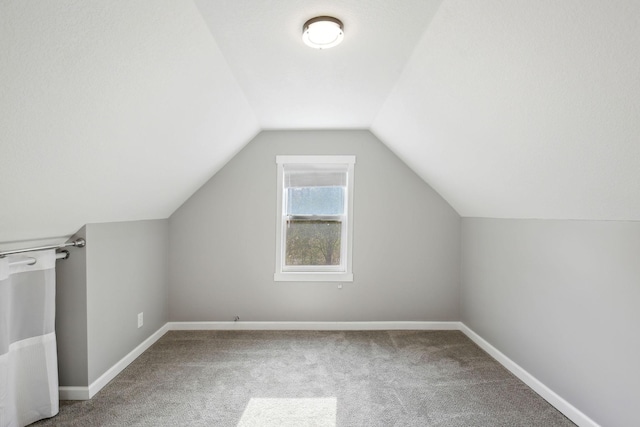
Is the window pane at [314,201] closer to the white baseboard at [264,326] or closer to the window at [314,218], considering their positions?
the window at [314,218]

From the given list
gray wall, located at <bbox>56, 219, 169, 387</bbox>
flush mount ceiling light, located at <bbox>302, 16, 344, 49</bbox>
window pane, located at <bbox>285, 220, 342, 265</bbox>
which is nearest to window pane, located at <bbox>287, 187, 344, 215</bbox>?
window pane, located at <bbox>285, 220, 342, 265</bbox>

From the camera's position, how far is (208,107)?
7.55 feet

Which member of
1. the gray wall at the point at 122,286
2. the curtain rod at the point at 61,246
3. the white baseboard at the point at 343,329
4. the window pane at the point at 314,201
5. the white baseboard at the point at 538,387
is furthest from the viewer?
the window pane at the point at 314,201

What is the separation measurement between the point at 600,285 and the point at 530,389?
1.04 meters

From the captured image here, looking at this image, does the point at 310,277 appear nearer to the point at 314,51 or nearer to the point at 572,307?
the point at 572,307

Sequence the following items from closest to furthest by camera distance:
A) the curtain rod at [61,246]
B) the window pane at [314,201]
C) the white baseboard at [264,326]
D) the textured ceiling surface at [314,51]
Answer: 1. the textured ceiling surface at [314,51]
2. the curtain rod at [61,246]
3. the white baseboard at [264,326]
4. the window pane at [314,201]

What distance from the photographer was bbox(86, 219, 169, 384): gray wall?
7.99 feet

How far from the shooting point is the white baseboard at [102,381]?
2.34 metres

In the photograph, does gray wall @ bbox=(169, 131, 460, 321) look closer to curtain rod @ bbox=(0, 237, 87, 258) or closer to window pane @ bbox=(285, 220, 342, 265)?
window pane @ bbox=(285, 220, 342, 265)

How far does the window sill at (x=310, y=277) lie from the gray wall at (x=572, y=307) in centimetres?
146

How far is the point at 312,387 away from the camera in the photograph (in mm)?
2557

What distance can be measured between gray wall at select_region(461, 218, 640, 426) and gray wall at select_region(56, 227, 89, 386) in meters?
3.32

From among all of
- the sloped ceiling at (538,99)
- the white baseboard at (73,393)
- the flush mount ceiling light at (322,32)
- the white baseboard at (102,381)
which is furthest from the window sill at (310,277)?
the flush mount ceiling light at (322,32)

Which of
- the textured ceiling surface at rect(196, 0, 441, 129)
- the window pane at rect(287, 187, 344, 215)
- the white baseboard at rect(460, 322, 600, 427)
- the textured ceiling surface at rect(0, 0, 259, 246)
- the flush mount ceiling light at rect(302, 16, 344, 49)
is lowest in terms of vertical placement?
the white baseboard at rect(460, 322, 600, 427)
